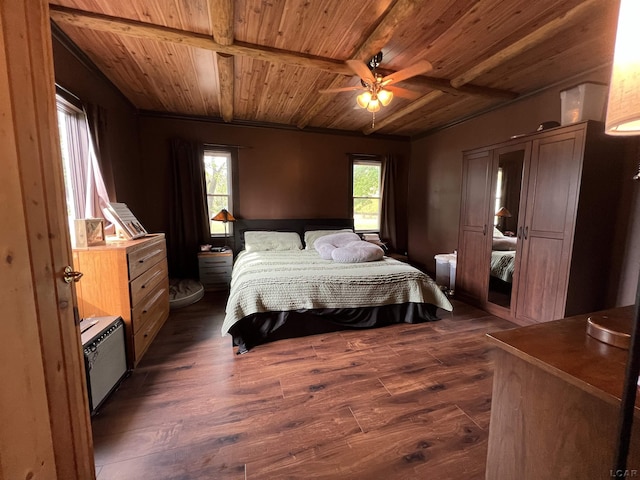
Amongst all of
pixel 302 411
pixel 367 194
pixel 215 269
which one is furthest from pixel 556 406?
pixel 367 194

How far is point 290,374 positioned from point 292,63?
264 centimetres

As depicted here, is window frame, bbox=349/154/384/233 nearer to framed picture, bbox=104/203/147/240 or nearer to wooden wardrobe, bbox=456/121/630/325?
wooden wardrobe, bbox=456/121/630/325

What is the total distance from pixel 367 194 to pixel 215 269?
295 cm

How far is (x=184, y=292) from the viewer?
11.2ft

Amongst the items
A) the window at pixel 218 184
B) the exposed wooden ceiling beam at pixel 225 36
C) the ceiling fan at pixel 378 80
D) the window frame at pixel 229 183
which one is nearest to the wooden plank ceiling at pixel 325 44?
the exposed wooden ceiling beam at pixel 225 36

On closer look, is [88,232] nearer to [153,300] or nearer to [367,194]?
[153,300]

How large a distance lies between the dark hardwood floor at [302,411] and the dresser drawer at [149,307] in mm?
278

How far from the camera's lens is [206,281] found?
3.87 metres

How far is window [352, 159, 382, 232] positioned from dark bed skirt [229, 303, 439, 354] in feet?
7.86

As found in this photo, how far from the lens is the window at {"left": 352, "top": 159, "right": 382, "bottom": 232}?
16.1 feet

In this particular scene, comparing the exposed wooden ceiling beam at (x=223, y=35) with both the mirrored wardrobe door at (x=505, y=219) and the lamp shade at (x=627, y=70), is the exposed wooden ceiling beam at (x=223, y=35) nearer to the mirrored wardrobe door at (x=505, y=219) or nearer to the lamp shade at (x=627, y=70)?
the lamp shade at (x=627, y=70)

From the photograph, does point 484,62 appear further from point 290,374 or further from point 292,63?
point 290,374

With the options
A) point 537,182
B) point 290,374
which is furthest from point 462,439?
point 537,182

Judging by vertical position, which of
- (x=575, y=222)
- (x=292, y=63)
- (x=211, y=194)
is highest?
(x=292, y=63)
